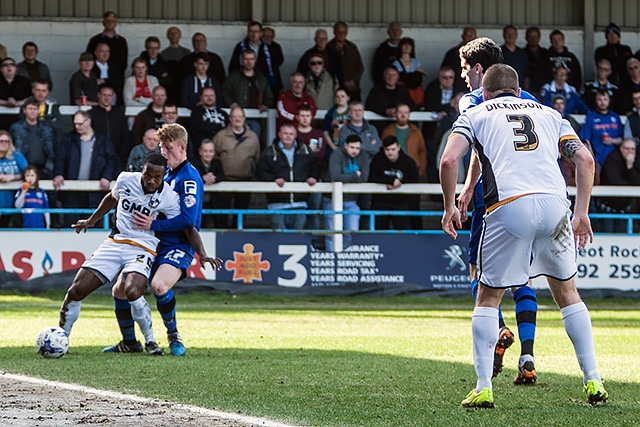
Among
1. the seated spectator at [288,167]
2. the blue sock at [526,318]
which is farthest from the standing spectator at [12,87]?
the blue sock at [526,318]

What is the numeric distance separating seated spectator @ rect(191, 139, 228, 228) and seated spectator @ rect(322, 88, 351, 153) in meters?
1.99

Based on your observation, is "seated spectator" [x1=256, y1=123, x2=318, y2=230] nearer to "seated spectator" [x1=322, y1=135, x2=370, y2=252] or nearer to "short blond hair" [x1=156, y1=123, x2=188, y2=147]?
"seated spectator" [x1=322, y1=135, x2=370, y2=252]

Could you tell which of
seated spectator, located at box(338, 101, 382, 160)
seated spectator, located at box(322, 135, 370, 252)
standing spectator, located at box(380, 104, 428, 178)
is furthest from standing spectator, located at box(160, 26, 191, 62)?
standing spectator, located at box(380, 104, 428, 178)

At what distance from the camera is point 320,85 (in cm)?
2192

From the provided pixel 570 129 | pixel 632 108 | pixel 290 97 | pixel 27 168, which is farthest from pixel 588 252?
pixel 570 129

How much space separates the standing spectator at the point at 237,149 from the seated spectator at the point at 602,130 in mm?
5911

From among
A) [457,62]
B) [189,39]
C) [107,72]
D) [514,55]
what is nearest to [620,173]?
[514,55]

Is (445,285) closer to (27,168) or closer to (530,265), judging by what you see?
(27,168)

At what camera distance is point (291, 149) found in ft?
66.7

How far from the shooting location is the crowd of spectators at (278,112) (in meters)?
19.9

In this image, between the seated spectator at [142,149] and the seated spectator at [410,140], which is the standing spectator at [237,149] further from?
the seated spectator at [410,140]

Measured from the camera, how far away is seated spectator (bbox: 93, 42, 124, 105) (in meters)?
21.0

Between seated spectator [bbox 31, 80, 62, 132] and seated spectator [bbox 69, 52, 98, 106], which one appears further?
seated spectator [bbox 69, 52, 98, 106]

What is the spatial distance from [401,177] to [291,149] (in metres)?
1.90
